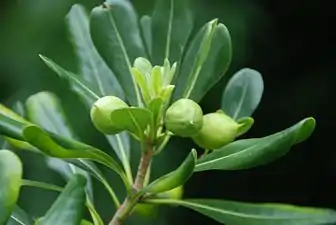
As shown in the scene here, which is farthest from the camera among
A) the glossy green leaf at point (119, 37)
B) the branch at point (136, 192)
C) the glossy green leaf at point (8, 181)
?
the glossy green leaf at point (119, 37)

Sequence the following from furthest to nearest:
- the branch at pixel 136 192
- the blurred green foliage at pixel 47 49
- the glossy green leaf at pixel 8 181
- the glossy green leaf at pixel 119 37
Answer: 1. the blurred green foliage at pixel 47 49
2. the glossy green leaf at pixel 119 37
3. the branch at pixel 136 192
4. the glossy green leaf at pixel 8 181

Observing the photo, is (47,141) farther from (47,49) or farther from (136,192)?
(47,49)

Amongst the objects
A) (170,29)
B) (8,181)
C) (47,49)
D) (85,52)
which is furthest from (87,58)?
(47,49)

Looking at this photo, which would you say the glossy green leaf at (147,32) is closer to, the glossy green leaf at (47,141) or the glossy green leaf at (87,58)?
the glossy green leaf at (87,58)

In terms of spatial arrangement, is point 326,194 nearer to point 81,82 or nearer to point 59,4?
point 59,4

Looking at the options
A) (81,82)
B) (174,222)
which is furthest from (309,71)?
(81,82)

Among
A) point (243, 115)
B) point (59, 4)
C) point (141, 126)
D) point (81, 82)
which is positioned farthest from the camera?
point (59, 4)

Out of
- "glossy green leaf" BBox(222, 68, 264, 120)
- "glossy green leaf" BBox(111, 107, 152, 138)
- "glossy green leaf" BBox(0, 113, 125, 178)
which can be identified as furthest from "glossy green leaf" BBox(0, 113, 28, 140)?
"glossy green leaf" BBox(222, 68, 264, 120)

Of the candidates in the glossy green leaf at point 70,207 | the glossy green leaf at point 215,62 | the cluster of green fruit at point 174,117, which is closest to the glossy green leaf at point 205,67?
the glossy green leaf at point 215,62
